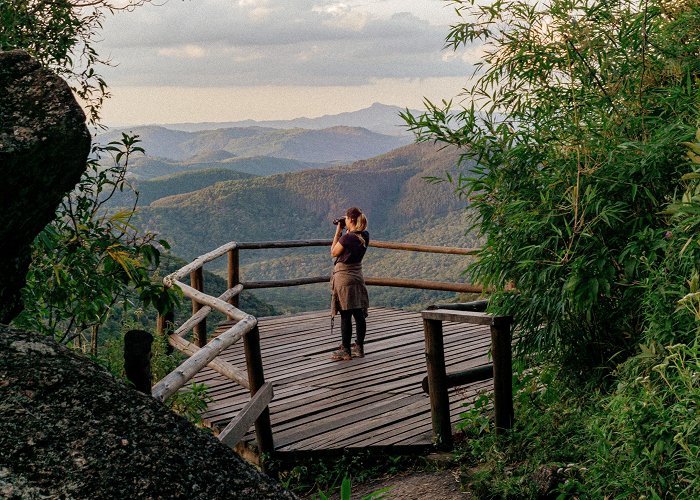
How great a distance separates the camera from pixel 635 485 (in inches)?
124

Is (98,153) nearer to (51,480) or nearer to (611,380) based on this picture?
(611,380)

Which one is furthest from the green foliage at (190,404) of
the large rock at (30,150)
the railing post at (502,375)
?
the large rock at (30,150)

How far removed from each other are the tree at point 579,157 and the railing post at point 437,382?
1.57ft

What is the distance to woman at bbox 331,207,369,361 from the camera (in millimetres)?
7121

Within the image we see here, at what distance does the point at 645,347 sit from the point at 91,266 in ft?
8.91

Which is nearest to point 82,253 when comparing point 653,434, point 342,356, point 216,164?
point 653,434

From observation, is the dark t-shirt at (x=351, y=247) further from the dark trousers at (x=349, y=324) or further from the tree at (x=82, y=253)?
the tree at (x=82, y=253)

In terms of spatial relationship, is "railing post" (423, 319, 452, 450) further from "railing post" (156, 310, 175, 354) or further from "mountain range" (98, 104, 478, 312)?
"mountain range" (98, 104, 478, 312)

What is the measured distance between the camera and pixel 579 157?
3.88 meters

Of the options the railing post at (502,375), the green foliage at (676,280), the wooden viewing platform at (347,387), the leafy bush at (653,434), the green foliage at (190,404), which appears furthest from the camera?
the green foliage at (190,404)

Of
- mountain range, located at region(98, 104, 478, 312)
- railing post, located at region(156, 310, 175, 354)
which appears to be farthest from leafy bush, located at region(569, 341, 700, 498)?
mountain range, located at region(98, 104, 478, 312)

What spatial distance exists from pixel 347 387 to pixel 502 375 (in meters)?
2.13

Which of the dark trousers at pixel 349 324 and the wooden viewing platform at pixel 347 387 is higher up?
the dark trousers at pixel 349 324

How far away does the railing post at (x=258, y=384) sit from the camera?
513 cm
